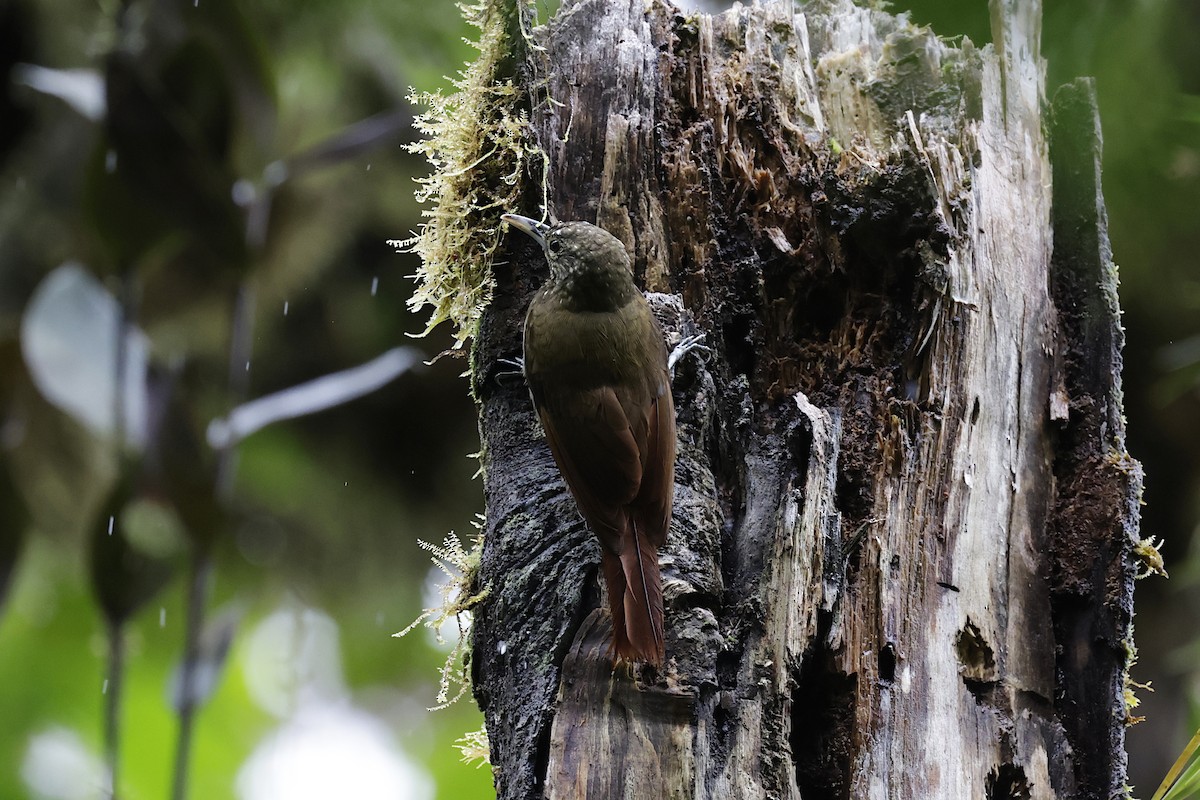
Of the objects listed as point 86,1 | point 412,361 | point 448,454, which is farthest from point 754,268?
point 86,1

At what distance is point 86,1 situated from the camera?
3111 millimetres

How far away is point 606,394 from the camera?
2357 mm

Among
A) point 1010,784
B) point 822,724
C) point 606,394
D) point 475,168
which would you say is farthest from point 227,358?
point 1010,784

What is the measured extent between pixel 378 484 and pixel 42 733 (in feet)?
4.73

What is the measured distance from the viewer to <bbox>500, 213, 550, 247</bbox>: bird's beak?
94.8 inches

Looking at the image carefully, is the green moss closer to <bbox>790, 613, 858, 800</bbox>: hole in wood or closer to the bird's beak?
the bird's beak

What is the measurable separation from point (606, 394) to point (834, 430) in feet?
1.76

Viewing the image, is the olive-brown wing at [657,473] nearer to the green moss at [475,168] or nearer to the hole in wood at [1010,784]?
the green moss at [475,168]

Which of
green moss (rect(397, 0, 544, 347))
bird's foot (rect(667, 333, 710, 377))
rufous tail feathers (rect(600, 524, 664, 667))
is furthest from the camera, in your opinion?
green moss (rect(397, 0, 544, 347))

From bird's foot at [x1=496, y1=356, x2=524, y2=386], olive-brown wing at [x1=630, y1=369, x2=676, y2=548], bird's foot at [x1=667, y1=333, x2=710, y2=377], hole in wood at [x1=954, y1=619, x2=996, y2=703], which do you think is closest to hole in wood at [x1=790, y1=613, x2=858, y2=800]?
hole in wood at [x1=954, y1=619, x2=996, y2=703]

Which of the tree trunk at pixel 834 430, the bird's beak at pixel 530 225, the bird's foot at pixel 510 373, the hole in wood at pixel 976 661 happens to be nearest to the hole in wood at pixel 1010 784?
the tree trunk at pixel 834 430

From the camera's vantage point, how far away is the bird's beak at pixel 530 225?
2.41 metres

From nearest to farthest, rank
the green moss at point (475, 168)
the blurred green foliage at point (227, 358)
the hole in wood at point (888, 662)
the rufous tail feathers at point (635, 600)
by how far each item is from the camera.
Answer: the rufous tail feathers at point (635, 600) → the blurred green foliage at point (227, 358) → the hole in wood at point (888, 662) → the green moss at point (475, 168)

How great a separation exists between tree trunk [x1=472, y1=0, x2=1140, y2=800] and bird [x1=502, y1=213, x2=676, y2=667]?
0.08 meters
